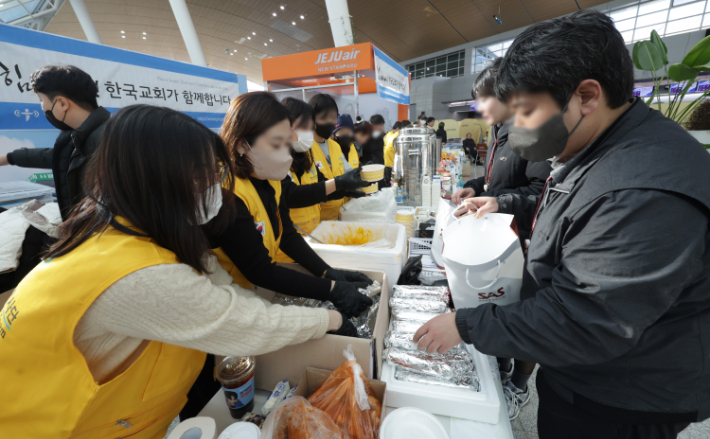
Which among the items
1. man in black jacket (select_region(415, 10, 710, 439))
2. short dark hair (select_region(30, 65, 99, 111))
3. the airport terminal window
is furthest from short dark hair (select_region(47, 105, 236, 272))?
the airport terminal window

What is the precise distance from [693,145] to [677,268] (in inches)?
11.3

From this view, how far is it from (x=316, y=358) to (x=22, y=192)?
3.17 m

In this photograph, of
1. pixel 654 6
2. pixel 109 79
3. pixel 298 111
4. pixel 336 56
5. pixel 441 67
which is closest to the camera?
pixel 298 111

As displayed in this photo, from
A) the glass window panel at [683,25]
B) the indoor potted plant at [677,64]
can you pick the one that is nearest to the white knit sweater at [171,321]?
the indoor potted plant at [677,64]

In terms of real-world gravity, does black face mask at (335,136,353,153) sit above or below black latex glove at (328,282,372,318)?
above

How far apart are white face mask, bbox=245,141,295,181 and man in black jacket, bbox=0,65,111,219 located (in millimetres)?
1239

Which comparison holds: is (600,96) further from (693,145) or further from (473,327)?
(473,327)

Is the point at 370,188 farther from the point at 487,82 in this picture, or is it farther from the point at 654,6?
the point at 654,6

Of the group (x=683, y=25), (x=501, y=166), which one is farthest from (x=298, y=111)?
(x=683, y=25)

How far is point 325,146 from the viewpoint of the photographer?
2.68 metres

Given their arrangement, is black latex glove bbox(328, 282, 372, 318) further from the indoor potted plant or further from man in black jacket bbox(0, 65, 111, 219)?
the indoor potted plant

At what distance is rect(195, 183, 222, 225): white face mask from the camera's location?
80 cm

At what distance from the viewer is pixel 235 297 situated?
0.74 metres

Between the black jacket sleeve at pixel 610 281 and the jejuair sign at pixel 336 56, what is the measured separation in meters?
6.08
